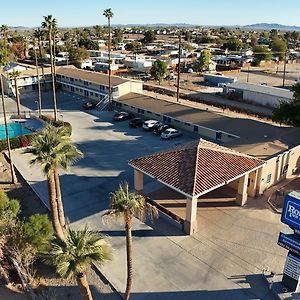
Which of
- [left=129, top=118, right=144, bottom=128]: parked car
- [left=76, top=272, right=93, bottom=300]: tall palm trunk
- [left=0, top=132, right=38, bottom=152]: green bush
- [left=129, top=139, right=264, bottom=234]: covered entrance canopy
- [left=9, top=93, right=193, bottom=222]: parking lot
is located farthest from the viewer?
[left=129, top=118, right=144, bottom=128]: parked car

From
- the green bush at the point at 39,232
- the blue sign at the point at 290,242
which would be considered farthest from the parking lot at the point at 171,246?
the green bush at the point at 39,232

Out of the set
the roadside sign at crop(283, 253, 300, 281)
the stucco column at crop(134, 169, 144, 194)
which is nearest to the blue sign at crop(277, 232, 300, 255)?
the roadside sign at crop(283, 253, 300, 281)

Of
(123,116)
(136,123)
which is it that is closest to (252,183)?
(136,123)

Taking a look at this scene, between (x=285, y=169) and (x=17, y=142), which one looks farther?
(x=17, y=142)

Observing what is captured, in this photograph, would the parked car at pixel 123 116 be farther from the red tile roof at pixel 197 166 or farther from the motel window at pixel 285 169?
the motel window at pixel 285 169

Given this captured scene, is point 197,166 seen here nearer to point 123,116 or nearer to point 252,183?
point 252,183

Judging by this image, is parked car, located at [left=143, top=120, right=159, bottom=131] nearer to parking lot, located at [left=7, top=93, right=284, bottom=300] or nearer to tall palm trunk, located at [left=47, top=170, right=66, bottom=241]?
parking lot, located at [left=7, top=93, right=284, bottom=300]

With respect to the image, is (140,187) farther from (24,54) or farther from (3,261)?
(24,54)
